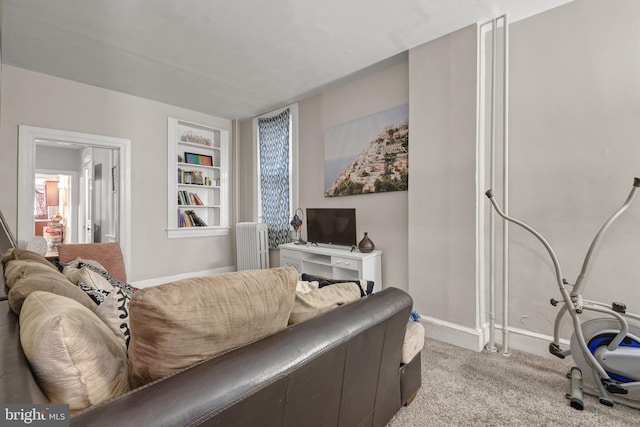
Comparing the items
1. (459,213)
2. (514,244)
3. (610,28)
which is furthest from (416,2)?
(514,244)

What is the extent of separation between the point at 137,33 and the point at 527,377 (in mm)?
4152

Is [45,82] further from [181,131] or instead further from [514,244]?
[514,244]

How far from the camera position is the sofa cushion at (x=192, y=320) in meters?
0.76

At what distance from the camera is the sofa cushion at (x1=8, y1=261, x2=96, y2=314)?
3.59ft

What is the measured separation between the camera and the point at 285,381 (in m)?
0.86

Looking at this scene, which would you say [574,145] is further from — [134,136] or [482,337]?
[134,136]

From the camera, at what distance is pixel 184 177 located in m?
4.72

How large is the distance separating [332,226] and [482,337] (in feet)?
6.21

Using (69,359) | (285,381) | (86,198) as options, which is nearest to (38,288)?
(69,359)

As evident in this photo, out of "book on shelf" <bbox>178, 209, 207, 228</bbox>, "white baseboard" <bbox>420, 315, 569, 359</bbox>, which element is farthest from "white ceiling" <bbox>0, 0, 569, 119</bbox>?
"white baseboard" <bbox>420, 315, 569, 359</bbox>

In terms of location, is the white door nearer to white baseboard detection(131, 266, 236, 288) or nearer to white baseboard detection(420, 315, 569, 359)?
white baseboard detection(131, 266, 236, 288)

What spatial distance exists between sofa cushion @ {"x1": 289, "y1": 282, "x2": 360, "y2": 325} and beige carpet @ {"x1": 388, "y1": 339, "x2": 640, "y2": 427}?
0.84 m

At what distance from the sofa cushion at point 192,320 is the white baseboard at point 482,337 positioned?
2.20 metres

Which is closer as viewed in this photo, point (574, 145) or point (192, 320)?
point (192, 320)
